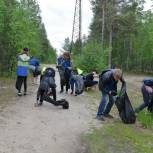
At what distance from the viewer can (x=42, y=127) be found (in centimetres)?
1203

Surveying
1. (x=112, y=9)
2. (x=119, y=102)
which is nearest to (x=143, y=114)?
(x=119, y=102)

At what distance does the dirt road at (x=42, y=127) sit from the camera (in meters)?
9.96

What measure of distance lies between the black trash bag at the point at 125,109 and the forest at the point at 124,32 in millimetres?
33234

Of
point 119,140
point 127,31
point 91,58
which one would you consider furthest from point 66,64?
point 127,31

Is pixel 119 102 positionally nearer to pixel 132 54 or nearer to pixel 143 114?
pixel 143 114

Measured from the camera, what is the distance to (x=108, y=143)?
11.0 metres

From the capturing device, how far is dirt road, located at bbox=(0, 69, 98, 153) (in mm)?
9962

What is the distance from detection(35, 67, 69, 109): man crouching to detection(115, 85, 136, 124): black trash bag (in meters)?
2.17

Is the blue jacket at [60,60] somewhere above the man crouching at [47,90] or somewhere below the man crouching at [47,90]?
above

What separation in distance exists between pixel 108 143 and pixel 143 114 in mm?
4459

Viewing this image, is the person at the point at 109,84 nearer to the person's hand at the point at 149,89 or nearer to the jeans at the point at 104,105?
the jeans at the point at 104,105

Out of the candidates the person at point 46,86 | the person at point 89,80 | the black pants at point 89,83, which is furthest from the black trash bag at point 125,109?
the black pants at point 89,83

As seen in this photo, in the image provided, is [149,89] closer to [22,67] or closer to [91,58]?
[22,67]

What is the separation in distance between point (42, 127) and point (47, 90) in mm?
3640
